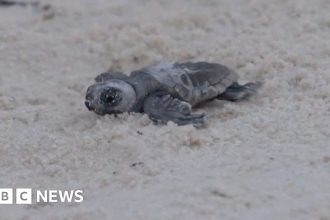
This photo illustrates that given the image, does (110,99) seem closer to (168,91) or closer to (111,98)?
(111,98)

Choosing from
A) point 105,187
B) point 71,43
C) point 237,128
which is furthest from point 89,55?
point 105,187

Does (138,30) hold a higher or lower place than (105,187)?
higher

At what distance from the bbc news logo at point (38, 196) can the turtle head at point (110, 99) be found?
604mm

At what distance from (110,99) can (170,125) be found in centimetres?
28

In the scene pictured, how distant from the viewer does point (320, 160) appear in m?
2.26

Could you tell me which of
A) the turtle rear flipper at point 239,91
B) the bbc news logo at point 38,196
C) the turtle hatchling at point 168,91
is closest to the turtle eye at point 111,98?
the turtle hatchling at point 168,91

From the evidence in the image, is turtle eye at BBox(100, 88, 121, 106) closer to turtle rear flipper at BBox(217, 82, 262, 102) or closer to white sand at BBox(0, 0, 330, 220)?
white sand at BBox(0, 0, 330, 220)

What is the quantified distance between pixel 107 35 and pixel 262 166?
1671 mm

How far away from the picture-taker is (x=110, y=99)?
275 cm

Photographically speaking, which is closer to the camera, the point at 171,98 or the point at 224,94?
the point at 171,98

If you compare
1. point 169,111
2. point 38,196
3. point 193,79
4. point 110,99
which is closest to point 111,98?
point 110,99

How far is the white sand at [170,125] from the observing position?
6.79 feet

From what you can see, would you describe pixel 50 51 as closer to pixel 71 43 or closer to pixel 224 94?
pixel 71 43

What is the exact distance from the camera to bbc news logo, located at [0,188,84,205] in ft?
7.03
